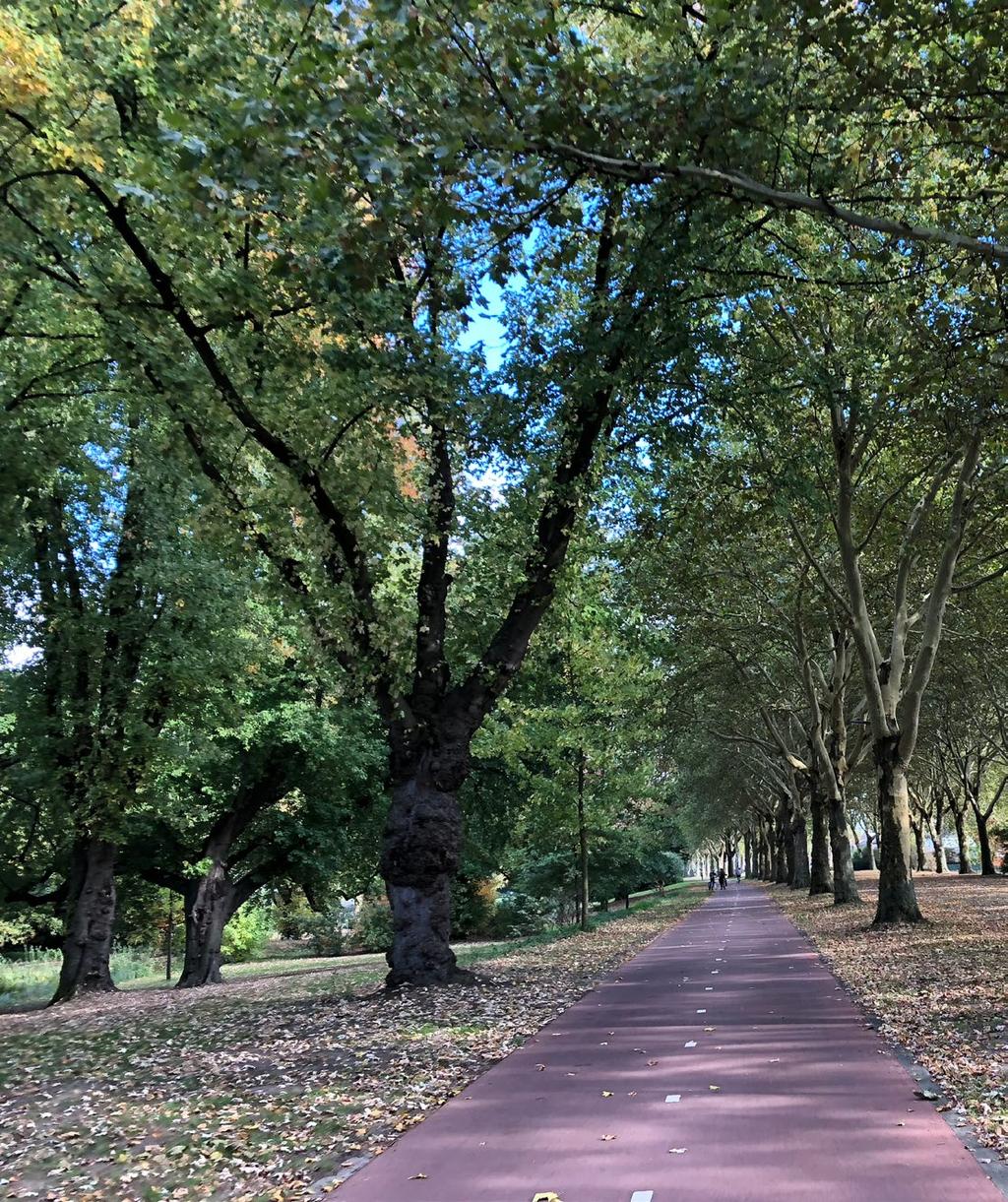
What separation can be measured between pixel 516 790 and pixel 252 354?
1735cm

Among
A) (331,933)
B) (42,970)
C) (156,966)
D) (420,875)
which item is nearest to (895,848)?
(420,875)

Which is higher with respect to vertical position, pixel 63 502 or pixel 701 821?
pixel 63 502

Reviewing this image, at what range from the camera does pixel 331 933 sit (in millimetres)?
37219

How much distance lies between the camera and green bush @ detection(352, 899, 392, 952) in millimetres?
35625

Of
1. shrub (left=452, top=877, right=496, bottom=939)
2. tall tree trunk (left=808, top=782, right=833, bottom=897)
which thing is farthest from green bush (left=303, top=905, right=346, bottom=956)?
tall tree trunk (left=808, top=782, right=833, bottom=897)

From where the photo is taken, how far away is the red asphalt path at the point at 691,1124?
170 inches

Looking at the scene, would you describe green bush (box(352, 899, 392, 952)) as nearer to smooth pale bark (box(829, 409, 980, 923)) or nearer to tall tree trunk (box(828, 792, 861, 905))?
tall tree trunk (box(828, 792, 861, 905))

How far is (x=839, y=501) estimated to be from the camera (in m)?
15.9

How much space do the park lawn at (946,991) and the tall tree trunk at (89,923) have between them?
13769 mm

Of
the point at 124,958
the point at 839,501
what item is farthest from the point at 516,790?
the point at 124,958

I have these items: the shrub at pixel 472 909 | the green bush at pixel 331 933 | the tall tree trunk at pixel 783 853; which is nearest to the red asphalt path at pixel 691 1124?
the shrub at pixel 472 909

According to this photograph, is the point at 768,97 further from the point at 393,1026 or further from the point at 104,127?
the point at 393,1026

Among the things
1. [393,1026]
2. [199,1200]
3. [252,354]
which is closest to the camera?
[199,1200]

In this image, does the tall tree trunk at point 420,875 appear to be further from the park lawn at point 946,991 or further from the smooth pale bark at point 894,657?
the smooth pale bark at point 894,657
